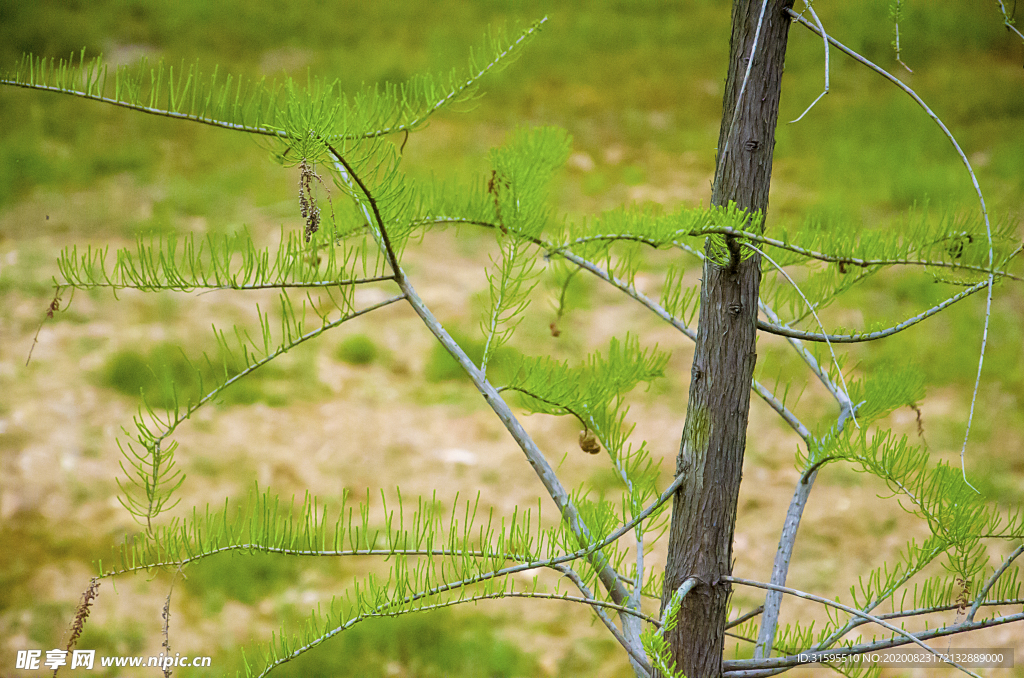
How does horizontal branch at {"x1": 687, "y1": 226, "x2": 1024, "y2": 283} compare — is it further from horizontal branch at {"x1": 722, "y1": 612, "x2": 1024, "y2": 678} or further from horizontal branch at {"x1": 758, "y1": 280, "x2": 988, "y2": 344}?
horizontal branch at {"x1": 722, "y1": 612, "x2": 1024, "y2": 678}

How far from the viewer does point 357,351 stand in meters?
1.39

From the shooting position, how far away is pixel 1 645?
0.90 meters

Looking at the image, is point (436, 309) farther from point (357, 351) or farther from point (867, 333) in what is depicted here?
point (867, 333)

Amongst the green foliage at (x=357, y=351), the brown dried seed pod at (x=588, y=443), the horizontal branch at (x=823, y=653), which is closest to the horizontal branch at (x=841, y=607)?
the horizontal branch at (x=823, y=653)

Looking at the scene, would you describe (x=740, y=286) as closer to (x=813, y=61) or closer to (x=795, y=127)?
(x=795, y=127)

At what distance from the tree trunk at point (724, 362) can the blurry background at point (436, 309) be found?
25cm

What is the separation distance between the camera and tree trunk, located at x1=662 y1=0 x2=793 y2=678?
1.33 ft

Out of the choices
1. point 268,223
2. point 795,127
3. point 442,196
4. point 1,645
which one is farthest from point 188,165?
point 795,127

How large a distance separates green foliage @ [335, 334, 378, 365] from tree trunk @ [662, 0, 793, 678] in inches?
40.1

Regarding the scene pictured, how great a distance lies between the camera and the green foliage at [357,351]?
139cm

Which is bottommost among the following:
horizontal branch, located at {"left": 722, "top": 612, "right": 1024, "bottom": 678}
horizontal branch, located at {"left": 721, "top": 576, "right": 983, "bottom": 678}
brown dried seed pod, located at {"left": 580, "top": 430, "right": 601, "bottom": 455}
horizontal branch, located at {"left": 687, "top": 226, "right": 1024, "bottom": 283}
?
horizontal branch, located at {"left": 722, "top": 612, "right": 1024, "bottom": 678}

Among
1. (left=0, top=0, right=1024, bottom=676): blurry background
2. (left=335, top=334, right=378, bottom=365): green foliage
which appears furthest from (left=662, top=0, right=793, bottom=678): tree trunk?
(left=335, top=334, right=378, bottom=365): green foliage

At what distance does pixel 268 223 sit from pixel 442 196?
1.15 meters

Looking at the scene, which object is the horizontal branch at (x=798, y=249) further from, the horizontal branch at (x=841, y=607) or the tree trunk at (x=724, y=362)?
the horizontal branch at (x=841, y=607)
